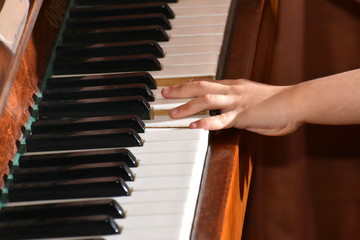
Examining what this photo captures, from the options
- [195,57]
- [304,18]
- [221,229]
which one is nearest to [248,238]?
[195,57]

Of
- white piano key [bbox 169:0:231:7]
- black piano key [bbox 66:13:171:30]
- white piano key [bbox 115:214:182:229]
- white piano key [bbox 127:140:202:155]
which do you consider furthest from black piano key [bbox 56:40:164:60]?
white piano key [bbox 115:214:182:229]

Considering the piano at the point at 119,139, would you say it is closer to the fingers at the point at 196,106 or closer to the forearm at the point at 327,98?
the fingers at the point at 196,106

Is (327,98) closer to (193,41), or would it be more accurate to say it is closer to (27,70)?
(193,41)

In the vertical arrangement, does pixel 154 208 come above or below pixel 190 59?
below

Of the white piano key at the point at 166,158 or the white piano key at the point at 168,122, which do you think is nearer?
the white piano key at the point at 166,158

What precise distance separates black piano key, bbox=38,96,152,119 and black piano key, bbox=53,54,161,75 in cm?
15

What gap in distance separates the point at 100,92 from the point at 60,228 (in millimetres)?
407

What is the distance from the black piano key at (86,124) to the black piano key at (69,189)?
16 cm

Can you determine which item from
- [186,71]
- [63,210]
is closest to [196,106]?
[186,71]

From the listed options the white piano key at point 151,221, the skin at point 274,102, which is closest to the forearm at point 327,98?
the skin at point 274,102

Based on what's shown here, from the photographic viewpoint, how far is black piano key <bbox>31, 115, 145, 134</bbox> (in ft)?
5.16

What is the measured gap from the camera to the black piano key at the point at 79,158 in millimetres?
1480

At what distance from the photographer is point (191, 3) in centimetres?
199

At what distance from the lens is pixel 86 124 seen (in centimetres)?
158
